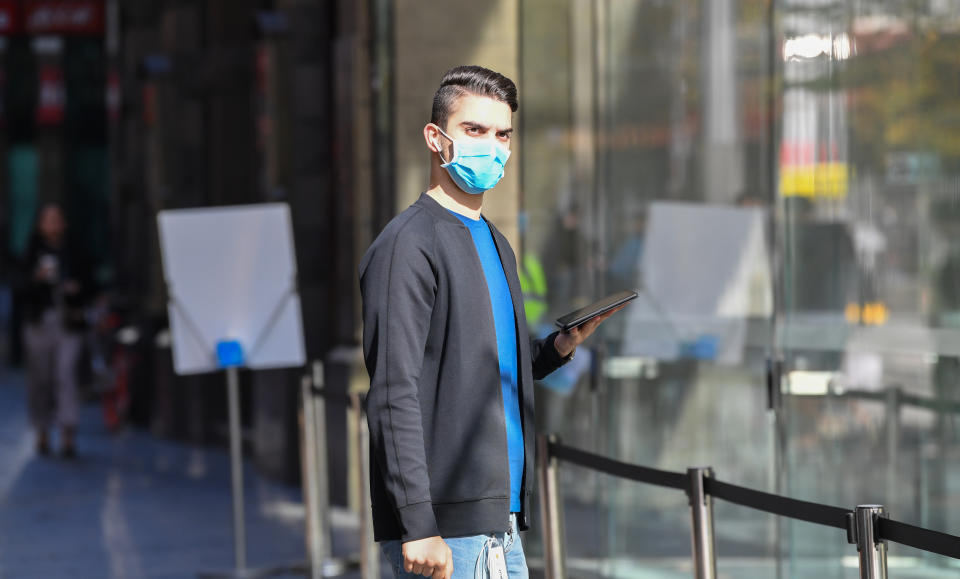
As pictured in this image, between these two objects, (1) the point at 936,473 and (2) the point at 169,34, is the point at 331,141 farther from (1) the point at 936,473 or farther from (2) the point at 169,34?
(1) the point at 936,473

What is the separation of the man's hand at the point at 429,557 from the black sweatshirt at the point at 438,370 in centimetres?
9

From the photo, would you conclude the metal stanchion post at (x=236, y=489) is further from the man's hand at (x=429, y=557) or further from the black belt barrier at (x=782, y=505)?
the man's hand at (x=429, y=557)

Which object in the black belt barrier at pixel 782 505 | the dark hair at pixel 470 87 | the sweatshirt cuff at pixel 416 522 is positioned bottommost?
the black belt barrier at pixel 782 505

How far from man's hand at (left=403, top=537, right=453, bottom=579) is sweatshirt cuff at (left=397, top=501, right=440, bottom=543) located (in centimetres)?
1

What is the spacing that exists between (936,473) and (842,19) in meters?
1.76

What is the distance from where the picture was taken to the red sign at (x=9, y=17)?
85.2 ft

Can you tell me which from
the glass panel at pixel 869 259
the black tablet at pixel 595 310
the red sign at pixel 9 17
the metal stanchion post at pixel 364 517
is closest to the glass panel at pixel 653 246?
the glass panel at pixel 869 259

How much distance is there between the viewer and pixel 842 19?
5.92 meters

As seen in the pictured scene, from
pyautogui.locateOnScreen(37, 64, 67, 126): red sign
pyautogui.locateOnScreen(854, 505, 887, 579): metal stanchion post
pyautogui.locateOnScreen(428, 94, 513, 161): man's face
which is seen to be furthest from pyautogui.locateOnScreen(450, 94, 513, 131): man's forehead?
pyautogui.locateOnScreen(37, 64, 67, 126): red sign

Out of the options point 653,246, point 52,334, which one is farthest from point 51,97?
point 653,246

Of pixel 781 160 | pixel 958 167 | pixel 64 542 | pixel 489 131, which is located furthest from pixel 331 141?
pixel 489 131

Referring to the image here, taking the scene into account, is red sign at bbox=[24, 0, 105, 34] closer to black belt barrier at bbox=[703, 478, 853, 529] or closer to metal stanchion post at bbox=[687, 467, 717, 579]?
metal stanchion post at bbox=[687, 467, 717, 579]

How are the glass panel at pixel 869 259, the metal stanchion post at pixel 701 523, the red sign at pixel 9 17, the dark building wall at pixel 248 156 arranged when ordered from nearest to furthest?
the metal stanchion post at pixel 701 523, the glass panel at pixel 869 259, the dark building wall at pixel 248 156, the red sign at pixel 9 17

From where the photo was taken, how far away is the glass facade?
581cm
